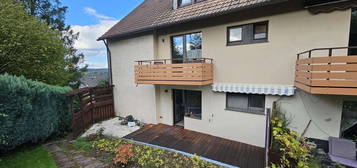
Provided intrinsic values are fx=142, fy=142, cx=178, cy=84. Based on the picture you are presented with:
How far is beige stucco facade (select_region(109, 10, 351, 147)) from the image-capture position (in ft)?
18.1

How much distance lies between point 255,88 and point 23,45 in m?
12.8

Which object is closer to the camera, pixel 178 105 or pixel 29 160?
pixel 29 160

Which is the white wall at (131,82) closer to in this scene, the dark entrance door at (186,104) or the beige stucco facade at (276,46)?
the dark entrance door at (186,104)

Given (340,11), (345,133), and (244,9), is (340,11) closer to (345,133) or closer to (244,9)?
(244,9)

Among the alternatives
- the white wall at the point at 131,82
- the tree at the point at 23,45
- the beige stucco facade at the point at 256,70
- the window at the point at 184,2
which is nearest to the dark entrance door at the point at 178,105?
the beige stucco facade at the point at 256,70

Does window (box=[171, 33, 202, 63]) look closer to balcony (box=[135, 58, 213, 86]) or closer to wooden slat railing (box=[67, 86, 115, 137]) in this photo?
balcony (box=[135, 58, 213, 86])

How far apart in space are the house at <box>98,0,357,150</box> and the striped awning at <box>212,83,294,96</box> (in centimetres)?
4

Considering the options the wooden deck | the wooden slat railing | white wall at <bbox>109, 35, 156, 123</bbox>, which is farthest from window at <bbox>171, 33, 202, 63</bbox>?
the wooden slat railing

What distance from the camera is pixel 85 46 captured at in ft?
64.5

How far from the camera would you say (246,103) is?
24.1ft

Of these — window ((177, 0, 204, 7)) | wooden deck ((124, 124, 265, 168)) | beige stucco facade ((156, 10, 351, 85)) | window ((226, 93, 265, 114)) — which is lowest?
wooden deck ((124, 124, 265, 168))

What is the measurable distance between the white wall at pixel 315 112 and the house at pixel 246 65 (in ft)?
0.09

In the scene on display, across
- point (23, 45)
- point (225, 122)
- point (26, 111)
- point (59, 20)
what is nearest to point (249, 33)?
point (225, 122)

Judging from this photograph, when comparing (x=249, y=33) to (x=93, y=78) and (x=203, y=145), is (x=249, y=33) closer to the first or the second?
(x=203, y=145)
